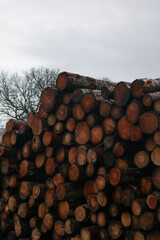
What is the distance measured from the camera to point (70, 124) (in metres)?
4.93

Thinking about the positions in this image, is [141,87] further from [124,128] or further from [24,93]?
[24,93]

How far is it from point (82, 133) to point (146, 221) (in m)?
1.62

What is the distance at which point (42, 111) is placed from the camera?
211 inches

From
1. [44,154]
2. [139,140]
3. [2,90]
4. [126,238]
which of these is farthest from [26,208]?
[2,90]

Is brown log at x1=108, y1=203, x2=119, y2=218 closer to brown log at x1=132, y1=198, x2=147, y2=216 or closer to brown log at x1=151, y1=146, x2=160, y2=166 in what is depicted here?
brown log at x1=132, y1=198, x2=147, y2=216

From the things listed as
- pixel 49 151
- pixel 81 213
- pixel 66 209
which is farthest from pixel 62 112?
pixel 81 213

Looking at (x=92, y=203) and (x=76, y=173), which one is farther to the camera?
(x=76, y=173)

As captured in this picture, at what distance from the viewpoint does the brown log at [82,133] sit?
4629 mm

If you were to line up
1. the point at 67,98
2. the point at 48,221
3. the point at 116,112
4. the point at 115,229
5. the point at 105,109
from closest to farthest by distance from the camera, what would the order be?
the point at 115,229, the point at 116,112, the point at 105,109, the point at 48,221, the point at 67,98

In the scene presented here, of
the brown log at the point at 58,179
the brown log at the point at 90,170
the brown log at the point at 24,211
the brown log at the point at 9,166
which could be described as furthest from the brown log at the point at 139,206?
the brown log at the point at 9,166

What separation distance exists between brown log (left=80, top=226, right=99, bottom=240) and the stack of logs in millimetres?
13

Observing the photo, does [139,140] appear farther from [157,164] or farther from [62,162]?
[62,162]

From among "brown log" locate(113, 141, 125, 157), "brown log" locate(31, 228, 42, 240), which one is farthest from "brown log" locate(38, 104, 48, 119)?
"brown log" locate(31, 228, 42, 240)

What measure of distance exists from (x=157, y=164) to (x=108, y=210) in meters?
0.93
